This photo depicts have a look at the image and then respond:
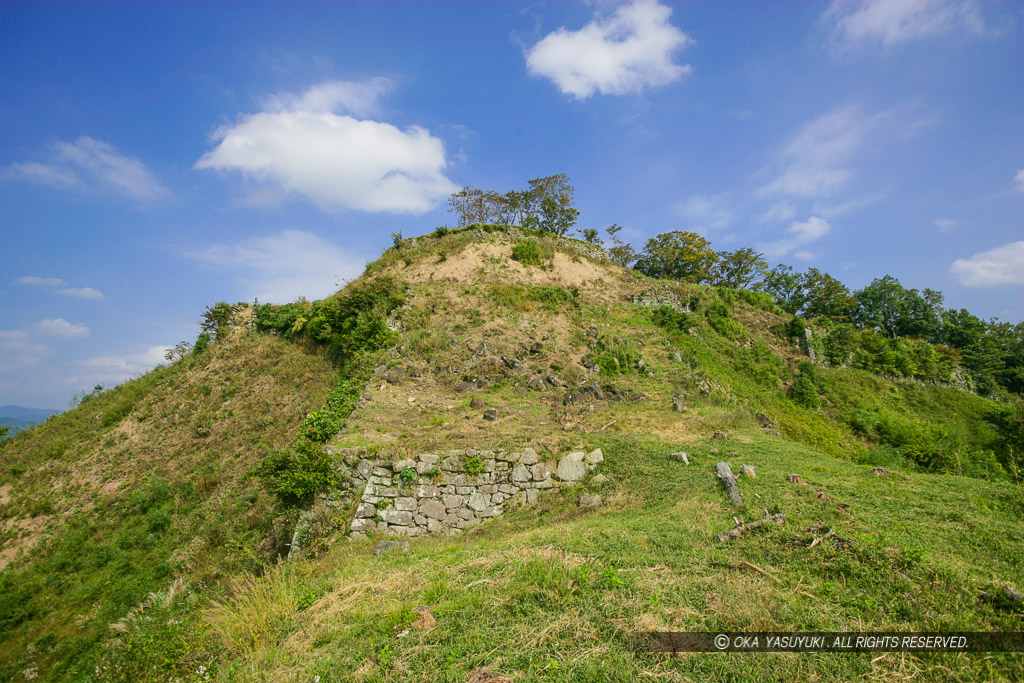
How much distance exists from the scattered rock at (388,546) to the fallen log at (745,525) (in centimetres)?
596

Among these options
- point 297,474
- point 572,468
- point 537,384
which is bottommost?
point 572,468

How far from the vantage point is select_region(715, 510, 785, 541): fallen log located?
570 centimetres

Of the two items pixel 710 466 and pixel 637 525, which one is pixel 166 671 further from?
pixel 710 466

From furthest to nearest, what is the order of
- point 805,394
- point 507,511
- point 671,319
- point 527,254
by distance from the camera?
point 527,254 → point 671,319 → point 805,394 → point 507,511

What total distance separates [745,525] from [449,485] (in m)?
6.32

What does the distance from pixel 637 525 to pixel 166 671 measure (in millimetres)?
6728

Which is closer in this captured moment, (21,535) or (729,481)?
(729,481)

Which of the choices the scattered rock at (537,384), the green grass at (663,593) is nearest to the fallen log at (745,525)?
the green grass at (663,593)

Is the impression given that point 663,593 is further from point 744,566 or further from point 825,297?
point 825,297

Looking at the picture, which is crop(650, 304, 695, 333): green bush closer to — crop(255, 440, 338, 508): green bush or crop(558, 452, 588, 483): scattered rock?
crop(558, 452, 588, 483): scattered rock

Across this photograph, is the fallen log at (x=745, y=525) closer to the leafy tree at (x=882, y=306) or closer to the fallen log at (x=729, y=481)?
the fallen log at (x=729, y=481)

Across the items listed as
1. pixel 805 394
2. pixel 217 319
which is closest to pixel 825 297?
pixel 805 394

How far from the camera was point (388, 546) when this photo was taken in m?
8.05

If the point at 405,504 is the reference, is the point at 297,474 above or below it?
above
